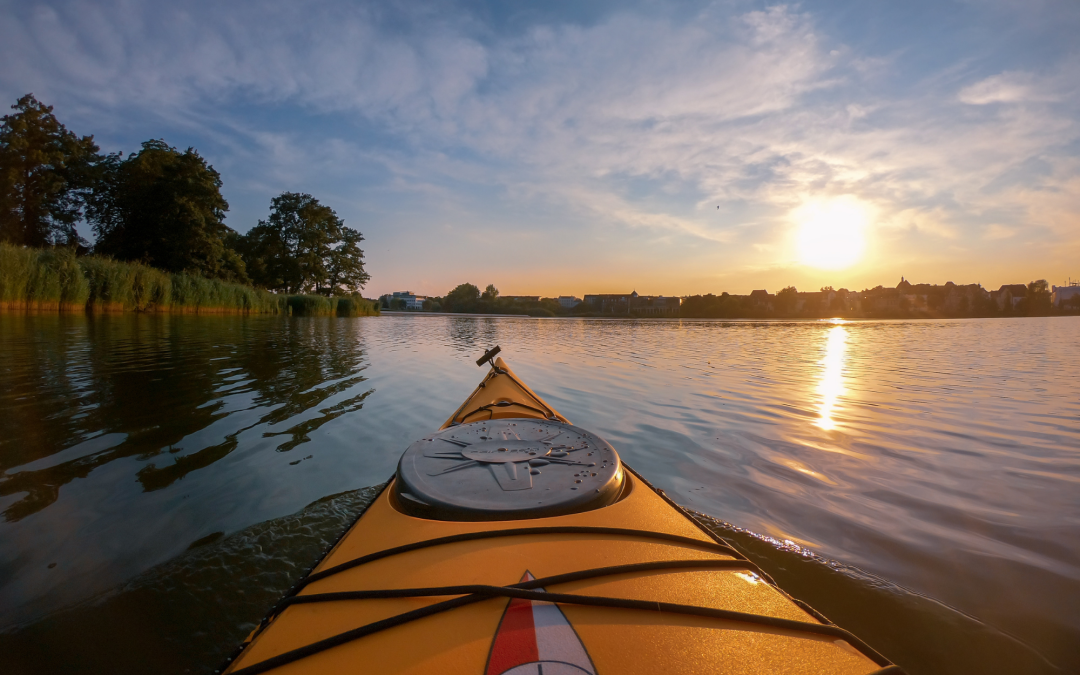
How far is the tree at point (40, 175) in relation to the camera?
2647 cm

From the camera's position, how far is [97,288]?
616 inches

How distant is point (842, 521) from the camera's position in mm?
2596

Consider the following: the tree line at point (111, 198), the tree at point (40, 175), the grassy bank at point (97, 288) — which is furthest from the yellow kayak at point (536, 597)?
the tree at point (40, 175)

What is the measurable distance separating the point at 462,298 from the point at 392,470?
7284 cm

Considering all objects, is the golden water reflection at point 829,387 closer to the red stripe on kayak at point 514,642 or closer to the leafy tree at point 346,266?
the red stripe on kayak at point 514,642

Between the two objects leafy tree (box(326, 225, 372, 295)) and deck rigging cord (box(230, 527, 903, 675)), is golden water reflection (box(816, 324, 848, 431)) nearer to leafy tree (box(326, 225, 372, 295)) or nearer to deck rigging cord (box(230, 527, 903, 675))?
deck rigging cord (box(230, 527, 903, 675))

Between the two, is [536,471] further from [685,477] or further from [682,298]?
[682,298]

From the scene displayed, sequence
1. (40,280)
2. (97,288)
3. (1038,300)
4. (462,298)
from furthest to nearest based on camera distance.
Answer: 1. (462,298)
2. (1038,300)
3. (97,288)
4. (40,280)

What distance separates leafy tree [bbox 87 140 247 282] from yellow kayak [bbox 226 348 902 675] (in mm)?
35141

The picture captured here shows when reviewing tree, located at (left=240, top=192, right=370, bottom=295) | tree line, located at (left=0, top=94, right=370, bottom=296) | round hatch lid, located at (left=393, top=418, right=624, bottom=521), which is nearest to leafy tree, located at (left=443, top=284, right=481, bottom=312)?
tree, located at (left=240, top=192, right=370, bottom=295)

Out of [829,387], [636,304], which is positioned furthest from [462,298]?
[829,387]

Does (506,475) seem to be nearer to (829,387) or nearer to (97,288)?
(829,387)

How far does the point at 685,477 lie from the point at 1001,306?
82.9 m

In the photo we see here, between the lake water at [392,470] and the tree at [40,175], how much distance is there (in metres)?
32.4
